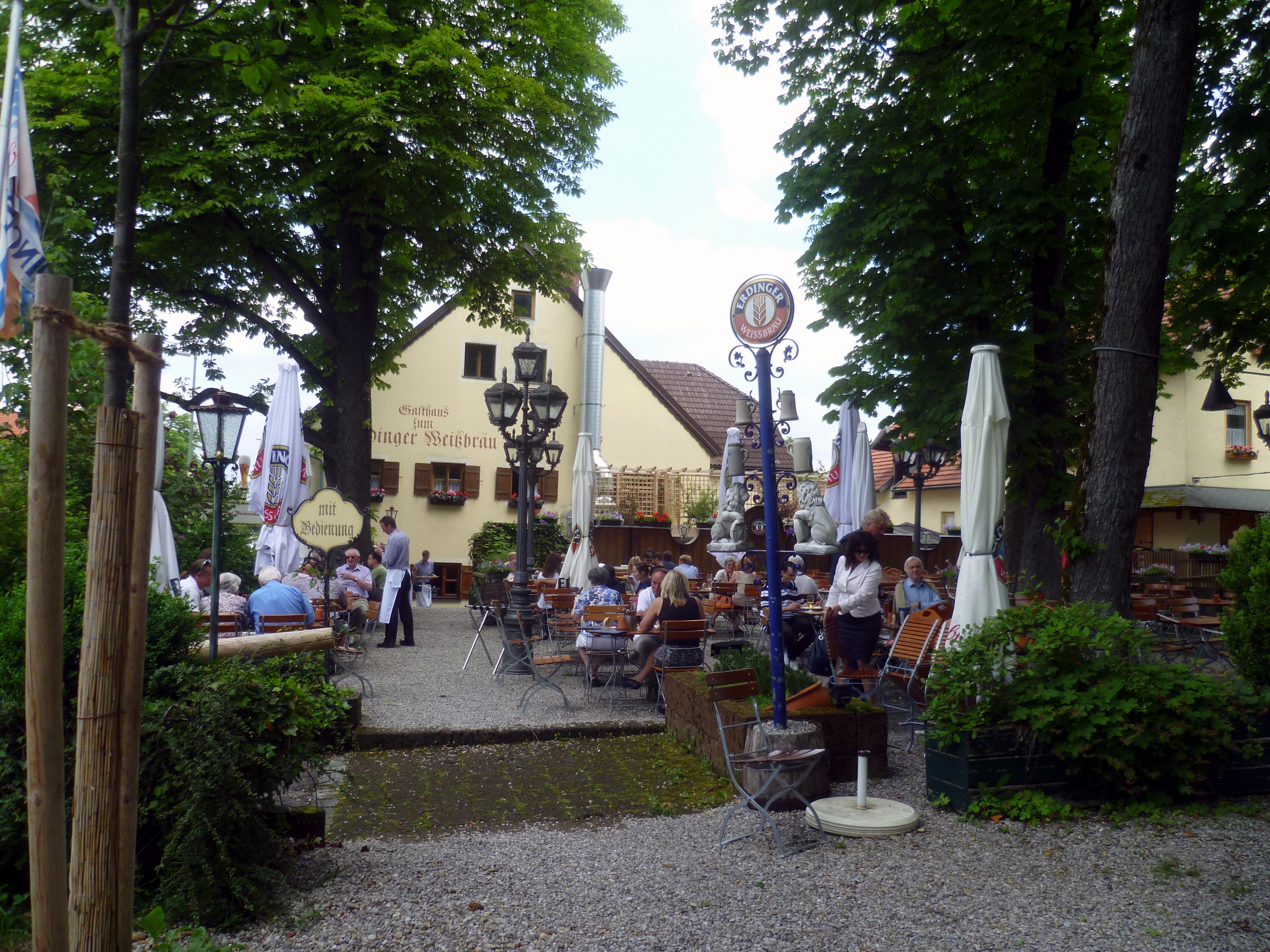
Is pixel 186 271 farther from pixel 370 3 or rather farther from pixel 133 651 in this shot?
pixel 133 651

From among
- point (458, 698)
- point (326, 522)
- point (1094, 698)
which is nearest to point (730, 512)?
point (458, 698)

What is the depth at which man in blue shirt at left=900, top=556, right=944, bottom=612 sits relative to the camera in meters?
10.4

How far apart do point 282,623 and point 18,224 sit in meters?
6.62

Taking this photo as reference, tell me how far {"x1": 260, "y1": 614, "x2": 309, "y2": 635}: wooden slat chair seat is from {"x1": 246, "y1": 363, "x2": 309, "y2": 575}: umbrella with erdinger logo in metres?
3.41

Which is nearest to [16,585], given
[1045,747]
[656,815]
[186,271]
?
[656,815]

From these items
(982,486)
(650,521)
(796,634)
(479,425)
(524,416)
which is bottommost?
(796,634)

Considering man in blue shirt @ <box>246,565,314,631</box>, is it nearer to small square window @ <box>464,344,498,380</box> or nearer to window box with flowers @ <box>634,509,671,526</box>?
window box with flowers @ <box>634,509,671,526</box>

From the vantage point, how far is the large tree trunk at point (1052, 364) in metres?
10.4

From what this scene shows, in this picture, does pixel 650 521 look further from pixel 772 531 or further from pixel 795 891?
pixel 795 891

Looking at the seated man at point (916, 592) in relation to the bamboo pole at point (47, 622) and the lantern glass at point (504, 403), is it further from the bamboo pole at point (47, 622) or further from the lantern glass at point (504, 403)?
the bamboo pole at point (47, 622)

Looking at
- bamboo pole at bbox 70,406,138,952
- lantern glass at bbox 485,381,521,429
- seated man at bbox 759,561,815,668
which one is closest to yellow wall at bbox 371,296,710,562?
lantern glass at bbox 485,381,521,429

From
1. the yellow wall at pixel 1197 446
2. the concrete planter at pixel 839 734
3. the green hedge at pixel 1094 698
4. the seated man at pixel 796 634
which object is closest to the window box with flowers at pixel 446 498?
the seated man at pixel 796 634

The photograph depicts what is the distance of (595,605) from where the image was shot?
10570mm

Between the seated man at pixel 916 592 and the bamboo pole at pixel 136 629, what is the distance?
8.57 meters
